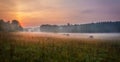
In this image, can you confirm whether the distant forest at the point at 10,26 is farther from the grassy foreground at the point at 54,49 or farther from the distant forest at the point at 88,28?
the distant forest at the point at 88,28

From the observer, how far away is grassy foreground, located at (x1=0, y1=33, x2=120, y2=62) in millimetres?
3014

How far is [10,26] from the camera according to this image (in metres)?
3.22

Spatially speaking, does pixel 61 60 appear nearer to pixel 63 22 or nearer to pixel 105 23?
pixel 63 22

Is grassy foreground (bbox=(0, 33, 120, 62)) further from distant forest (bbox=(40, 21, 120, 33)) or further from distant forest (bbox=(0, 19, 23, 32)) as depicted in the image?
distant forest (bbox=(40, 21, 120, 33))

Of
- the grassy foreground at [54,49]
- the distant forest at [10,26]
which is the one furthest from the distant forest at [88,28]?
the distant forest at [10,26]

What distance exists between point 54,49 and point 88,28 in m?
0.80

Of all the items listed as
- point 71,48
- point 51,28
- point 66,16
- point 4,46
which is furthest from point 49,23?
point 4,46

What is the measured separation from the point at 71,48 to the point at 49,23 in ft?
1.88

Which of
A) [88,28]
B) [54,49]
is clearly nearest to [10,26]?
[54,49]

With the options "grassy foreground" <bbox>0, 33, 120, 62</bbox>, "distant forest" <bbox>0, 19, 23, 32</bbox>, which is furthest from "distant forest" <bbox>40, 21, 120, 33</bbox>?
"distant forest" <bbox>0, 19, 23, 32</bbox>

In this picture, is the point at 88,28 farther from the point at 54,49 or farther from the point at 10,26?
the point at 10,26

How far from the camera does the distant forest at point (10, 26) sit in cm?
318

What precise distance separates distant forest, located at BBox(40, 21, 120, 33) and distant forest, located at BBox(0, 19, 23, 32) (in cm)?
41

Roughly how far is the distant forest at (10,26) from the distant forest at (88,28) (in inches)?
16.0
